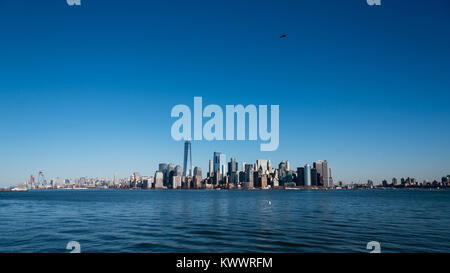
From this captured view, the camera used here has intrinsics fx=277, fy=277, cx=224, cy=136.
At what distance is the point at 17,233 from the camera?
82.6 feet

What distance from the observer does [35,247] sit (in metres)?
19.4

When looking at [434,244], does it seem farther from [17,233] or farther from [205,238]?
[17,233]
